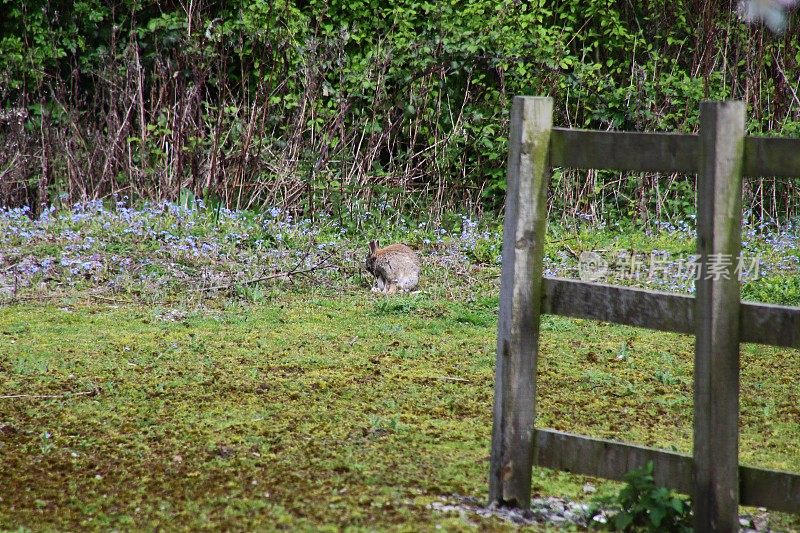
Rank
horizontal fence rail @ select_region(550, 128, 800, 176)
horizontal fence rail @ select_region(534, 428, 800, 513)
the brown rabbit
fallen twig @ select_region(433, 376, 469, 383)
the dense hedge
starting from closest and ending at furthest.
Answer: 1. horizontal fence rail @ select_region(550, 128, 800, 176)
2. horizontal fence rail @ select_region(534, 428, 800, 513)
3. fallen twig @ select_region(433, 376, 469, 383)
4. the brown rabbit
5. the dense hedge

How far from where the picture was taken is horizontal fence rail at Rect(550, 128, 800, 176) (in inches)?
119

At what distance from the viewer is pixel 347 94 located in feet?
36.1

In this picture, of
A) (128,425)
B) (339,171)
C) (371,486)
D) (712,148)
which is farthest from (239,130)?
(712,148)

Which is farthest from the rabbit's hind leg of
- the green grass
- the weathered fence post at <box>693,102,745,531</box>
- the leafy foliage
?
the weathered fence post at <box>693,102,745,531</box>

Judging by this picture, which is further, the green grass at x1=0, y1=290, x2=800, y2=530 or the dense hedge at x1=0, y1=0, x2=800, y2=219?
the dense hedge at x1=0, y1=0, x2=800, y2=219

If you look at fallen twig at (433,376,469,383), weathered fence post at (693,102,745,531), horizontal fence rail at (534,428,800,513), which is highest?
weathered fence post at (693,102,745,531)

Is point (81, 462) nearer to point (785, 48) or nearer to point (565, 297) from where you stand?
point (565, 297)

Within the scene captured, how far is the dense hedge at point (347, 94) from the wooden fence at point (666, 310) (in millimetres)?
6998

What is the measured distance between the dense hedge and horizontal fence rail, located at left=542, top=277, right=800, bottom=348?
7.02 meters

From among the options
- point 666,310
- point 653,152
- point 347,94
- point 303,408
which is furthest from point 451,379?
point 347,94

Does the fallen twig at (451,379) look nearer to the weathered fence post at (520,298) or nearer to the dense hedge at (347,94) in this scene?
the weathered fence post at (520,298)

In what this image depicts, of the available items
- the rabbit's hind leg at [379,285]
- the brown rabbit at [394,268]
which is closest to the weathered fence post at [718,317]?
the brown rabbit at [394,268]

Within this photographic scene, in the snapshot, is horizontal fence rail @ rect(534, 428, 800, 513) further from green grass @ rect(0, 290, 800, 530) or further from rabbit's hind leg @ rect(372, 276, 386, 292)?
rabbit's hind leg @ rect(372, 276, 386, 292)

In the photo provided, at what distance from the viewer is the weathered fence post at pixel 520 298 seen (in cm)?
338
